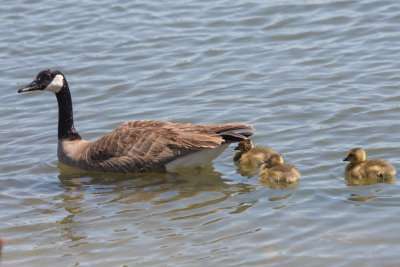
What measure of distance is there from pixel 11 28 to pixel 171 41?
13.8 ft

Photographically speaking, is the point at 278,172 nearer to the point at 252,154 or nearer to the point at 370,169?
the point at 252,154

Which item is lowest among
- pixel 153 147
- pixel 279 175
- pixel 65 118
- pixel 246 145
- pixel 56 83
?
pixel 279 175

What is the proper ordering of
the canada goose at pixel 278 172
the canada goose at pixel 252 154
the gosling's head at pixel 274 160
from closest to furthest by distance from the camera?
the canada goose at pixel 278 172, the gosling's head at pixel 274 160, the canada goose at pixel 252 154

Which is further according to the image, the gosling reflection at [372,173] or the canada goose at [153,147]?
the canada goose at [153,147]

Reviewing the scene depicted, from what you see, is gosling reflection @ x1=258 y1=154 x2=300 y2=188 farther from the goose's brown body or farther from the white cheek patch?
the white cheek patch

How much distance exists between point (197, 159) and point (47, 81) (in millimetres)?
2720

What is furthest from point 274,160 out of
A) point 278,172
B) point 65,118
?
point 65,118

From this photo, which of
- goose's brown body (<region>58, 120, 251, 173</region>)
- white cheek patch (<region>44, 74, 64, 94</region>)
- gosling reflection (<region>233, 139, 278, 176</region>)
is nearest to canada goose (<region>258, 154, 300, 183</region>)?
gosling reflection (<region>233, 139, 278, 176</region>)

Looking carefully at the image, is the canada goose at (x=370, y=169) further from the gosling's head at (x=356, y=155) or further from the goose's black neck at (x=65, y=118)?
the goose's black neck at (x=65, y=118)

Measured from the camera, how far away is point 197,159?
9.90 meters

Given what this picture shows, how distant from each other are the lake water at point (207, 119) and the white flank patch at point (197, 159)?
5.8 inches

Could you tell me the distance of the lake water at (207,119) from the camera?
7.68 meters

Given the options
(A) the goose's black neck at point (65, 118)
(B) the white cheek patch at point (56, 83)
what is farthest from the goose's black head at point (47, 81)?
(A) the goose's black neck at point (65, 118)

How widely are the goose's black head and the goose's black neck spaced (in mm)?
102
